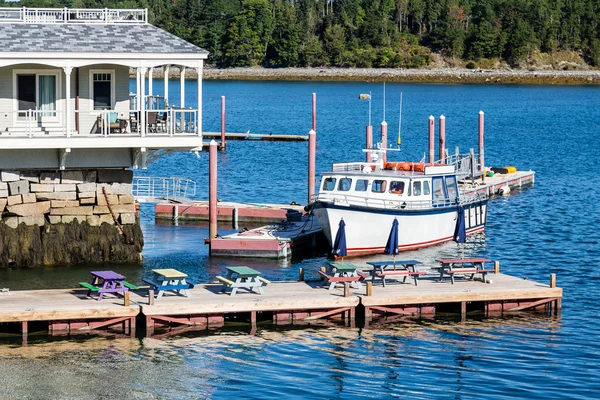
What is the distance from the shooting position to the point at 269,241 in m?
42.6

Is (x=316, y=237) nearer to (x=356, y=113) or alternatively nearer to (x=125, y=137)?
(x=125, y=137)

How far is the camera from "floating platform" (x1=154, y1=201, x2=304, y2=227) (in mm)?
49000

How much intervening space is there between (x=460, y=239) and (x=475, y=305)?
9.96m

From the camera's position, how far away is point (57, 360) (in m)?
29.4

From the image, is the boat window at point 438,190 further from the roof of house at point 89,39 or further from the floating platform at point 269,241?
the roof of house at point 89,39

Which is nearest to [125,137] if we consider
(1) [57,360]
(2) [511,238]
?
(1) [57,360]

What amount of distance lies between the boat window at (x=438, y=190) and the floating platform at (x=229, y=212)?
19.9 ft

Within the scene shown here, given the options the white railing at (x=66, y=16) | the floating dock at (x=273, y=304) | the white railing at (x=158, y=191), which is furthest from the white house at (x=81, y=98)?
the white railing at (x=158, y=191)

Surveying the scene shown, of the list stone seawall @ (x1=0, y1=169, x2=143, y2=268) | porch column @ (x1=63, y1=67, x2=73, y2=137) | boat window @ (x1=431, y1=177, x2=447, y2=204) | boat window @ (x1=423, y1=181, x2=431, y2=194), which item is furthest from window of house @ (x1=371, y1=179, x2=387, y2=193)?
porch column @ (x1=63, y1=67, x2=73, y2=137)

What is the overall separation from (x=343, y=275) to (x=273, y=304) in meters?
2.96

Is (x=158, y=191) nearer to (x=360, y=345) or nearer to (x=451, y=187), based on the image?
(x=451, y=187)

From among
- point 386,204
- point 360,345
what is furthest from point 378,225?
point 360,345

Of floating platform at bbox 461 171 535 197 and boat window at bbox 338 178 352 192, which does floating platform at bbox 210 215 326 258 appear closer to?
boat window at bbox 338 178 352 192

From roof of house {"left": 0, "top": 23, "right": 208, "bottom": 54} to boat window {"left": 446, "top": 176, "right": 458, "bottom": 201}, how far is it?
36.8ft
